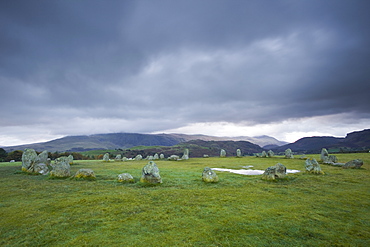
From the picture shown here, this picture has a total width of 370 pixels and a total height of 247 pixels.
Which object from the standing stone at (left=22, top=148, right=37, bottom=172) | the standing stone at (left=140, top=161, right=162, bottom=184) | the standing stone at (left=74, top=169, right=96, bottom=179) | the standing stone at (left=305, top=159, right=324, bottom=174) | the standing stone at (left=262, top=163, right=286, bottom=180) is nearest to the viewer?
the standing stone at (left=140, top=161, right=162, bottom=184)

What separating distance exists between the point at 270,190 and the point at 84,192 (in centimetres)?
1479

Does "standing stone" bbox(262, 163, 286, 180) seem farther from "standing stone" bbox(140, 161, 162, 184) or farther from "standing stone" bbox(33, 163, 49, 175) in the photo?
"standing stone" bbox(33, 163, 49, 175)

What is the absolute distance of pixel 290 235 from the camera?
701cm

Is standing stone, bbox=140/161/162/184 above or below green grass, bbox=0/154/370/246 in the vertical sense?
above

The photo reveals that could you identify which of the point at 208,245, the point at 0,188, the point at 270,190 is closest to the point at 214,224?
the point at 208,245

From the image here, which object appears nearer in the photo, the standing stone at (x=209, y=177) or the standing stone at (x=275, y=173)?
the standing stone at (x=209, y=177)

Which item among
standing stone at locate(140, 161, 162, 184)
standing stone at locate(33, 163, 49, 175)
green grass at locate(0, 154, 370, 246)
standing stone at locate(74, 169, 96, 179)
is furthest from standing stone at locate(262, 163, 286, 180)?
standing stone at locate(33, 163, 49, 175)

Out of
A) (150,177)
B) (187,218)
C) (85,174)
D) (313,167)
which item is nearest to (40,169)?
(85,174)

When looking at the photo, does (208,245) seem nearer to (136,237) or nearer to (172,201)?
(136,237)

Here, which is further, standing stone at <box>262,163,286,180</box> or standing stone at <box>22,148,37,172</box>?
standing stone at <box>22,148,37,172</box>

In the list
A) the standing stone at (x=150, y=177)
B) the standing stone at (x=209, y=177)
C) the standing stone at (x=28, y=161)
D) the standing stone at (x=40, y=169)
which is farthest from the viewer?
the standing stone at (x=28, y=161)

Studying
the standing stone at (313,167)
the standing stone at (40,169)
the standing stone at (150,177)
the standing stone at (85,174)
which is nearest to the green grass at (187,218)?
the standing stone at (150,177)

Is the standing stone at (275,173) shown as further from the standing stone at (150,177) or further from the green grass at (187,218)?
the standing stone at (150,177)

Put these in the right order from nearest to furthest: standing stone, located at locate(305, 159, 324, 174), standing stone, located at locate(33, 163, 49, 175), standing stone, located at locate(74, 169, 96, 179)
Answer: standing stone, located at locate(74, 169, 96, 179)
standing stone, located at locate(305, 159, 324, 174)
standing stone, located at locate(33, 163, 49, 175)
